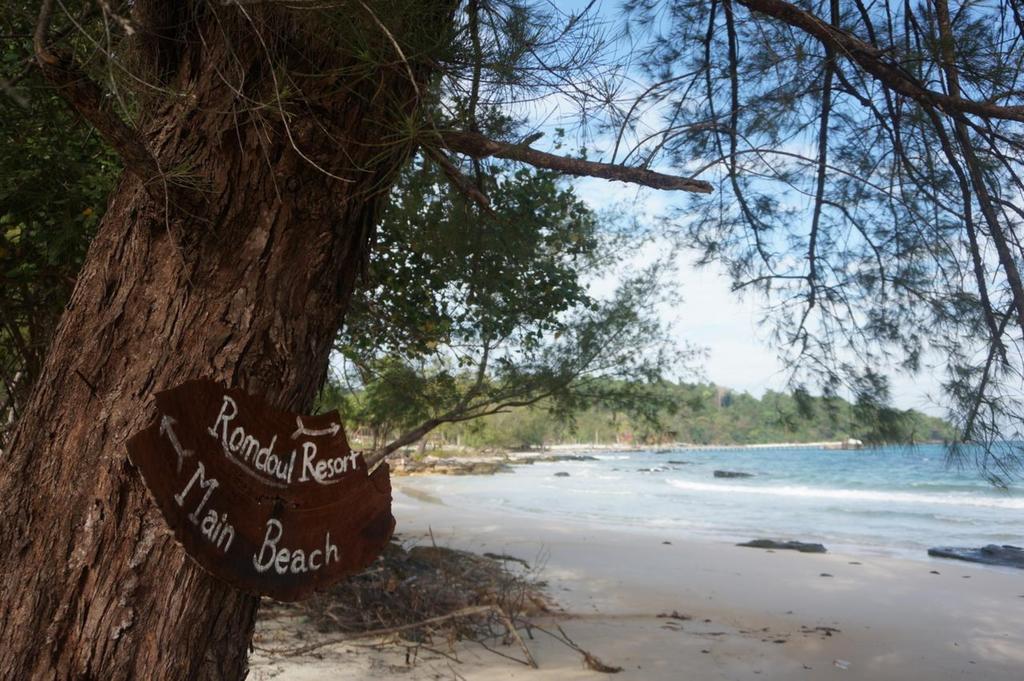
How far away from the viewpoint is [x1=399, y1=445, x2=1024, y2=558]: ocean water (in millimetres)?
12531

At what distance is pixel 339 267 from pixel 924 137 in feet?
7.43

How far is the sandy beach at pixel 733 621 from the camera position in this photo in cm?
363

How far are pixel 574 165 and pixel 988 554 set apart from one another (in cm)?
1029

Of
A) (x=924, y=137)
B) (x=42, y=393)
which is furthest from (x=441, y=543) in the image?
(x=42, y=393)

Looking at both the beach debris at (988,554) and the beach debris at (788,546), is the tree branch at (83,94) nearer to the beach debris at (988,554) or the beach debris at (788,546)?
the beach debris at (788,546)

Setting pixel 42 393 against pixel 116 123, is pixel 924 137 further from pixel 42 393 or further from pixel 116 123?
pixel 42 393

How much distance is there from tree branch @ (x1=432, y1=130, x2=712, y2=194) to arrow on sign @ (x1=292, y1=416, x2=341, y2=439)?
2.18 ft

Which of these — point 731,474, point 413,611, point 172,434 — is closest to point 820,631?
point 413,611

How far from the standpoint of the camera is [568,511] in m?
16.2

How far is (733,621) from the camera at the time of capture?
5.18 metres

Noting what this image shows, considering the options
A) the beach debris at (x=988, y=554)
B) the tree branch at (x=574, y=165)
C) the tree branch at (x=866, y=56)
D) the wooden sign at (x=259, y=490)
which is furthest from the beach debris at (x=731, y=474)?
the wooden sign at (x=259, y=490)

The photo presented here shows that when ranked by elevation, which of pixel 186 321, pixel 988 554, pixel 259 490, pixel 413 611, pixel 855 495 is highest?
pixel 186 321

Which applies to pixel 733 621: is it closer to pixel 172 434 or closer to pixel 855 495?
pixel 172 434

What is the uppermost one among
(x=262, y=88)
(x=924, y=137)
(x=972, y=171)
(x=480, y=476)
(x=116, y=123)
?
(x=924, y=137)
